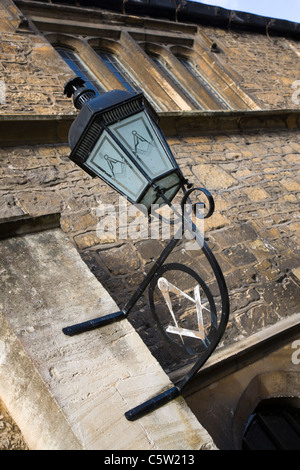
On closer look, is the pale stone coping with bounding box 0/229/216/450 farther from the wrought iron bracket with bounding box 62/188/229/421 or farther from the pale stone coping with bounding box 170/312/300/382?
the pale stone coping with bounding box 170/312/300/382

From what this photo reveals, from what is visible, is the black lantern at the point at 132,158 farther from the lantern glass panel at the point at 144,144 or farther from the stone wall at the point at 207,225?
the stone wall at the point at 207,225

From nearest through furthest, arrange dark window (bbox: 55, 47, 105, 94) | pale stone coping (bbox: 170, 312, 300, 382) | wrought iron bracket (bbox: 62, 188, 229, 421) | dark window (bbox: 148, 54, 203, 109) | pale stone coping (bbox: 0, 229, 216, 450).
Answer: pale stone coping (bbox: 0, 229, 216, 450) → wrought iron bracket (bbox: 62, 188, 229, 421) → pale stone coping (bbox: 170, 312, 300, 382) → dark window (bbox: 55, 47, 105, 94) → dark window (bbox: 148, 54, 203, 109)

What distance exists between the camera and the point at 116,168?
6.54 feet

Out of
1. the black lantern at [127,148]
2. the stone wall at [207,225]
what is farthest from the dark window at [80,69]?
the black lantern at [127,148]

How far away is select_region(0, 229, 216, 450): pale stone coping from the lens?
1.70 metres

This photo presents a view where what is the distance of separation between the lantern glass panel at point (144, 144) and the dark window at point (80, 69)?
3849 millimetres

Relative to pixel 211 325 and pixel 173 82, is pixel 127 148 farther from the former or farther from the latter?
pixel 173 82

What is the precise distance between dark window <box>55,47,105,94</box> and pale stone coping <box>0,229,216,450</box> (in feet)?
12.8

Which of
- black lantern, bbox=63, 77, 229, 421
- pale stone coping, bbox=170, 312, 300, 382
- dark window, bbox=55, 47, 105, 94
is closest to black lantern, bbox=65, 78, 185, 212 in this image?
black lantern, bbox=63, 77, 229, 421

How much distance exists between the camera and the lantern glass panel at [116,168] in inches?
76.7

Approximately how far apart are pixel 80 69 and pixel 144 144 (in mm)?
4464

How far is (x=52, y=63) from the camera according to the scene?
5.06 meters

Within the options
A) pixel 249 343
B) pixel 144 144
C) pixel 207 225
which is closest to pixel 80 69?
pixel 207 225
